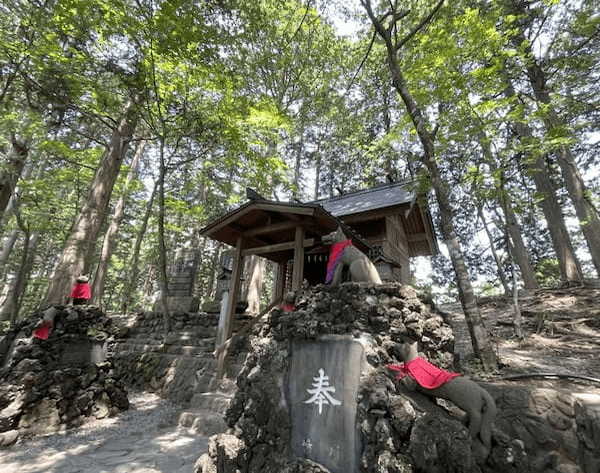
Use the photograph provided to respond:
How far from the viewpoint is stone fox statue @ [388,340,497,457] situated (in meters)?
2.40

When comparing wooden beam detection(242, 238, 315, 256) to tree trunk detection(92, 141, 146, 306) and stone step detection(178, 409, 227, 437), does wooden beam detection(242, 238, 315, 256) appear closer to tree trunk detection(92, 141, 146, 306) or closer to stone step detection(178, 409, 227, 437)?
stone step detection(178, 409, 227, 437)

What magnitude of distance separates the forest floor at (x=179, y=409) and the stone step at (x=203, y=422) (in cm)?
17

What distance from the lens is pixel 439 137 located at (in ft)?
24.6

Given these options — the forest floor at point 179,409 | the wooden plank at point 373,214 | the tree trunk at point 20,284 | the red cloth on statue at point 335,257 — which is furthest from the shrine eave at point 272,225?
the tree trunk at point 20,284

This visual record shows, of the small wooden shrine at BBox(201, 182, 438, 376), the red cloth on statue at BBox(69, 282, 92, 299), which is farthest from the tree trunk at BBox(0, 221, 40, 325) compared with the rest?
the small wooden shrine at BBox(201, 182, 438, 376)

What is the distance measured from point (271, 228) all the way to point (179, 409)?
15.1ft

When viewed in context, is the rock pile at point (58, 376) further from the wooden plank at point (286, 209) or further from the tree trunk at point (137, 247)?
the tree trunk at point (137, 247)

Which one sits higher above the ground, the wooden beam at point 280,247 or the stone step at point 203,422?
the wooden beam at point 280,247

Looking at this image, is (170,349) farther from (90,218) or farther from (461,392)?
(461,392)

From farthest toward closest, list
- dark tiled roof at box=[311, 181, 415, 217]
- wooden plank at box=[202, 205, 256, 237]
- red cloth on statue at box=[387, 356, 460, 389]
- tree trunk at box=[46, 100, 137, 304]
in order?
dark tiled roof at box=[311, 181, 415, 217] < tree trunk at box=[46, 100, 137, 304] < wooden plank at box=[202, 205, 256, 237] < red cloth on statue at box=[387, 356, 460, 389]

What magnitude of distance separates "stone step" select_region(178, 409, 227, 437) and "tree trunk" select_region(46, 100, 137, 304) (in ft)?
17.0

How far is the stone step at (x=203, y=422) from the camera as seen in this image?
5.23 metres

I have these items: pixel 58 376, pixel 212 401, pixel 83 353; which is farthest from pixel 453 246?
pixel 58 376

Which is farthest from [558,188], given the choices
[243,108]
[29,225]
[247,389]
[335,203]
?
[29,225]
